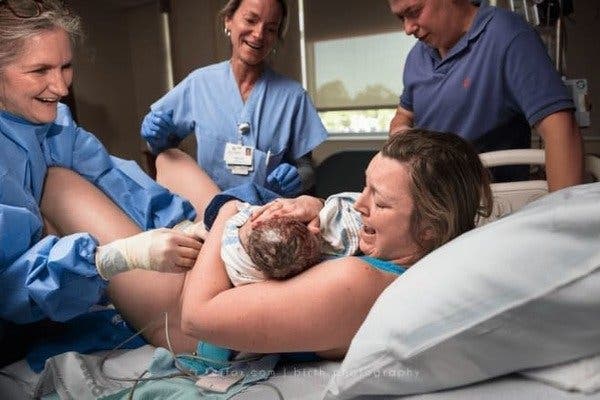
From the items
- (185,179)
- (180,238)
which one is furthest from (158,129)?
(180,238)

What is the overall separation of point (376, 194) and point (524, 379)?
0.42 meters

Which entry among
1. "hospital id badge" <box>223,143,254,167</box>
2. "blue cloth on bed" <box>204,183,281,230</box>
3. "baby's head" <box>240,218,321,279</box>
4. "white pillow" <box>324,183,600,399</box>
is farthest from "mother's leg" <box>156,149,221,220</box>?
"white pillow" <box>324,183,600,399</box>

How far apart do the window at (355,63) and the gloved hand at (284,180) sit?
2595 millimetres

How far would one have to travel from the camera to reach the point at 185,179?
1.63m

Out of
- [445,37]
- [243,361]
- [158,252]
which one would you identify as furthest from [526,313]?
[445,37]

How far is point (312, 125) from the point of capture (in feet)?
6.56

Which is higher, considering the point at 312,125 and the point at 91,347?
the point at 312,125

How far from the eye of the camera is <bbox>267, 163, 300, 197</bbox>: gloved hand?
1629 millimetres

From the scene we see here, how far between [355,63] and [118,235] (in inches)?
128

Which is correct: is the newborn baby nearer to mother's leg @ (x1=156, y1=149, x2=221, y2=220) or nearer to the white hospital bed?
the white hospital bed

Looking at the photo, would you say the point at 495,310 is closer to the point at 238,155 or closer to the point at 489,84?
the point at 489,84

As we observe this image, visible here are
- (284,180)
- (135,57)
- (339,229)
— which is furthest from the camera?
(135,57)

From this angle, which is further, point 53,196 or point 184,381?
point 53,196

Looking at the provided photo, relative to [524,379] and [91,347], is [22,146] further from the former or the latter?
[524,379]
